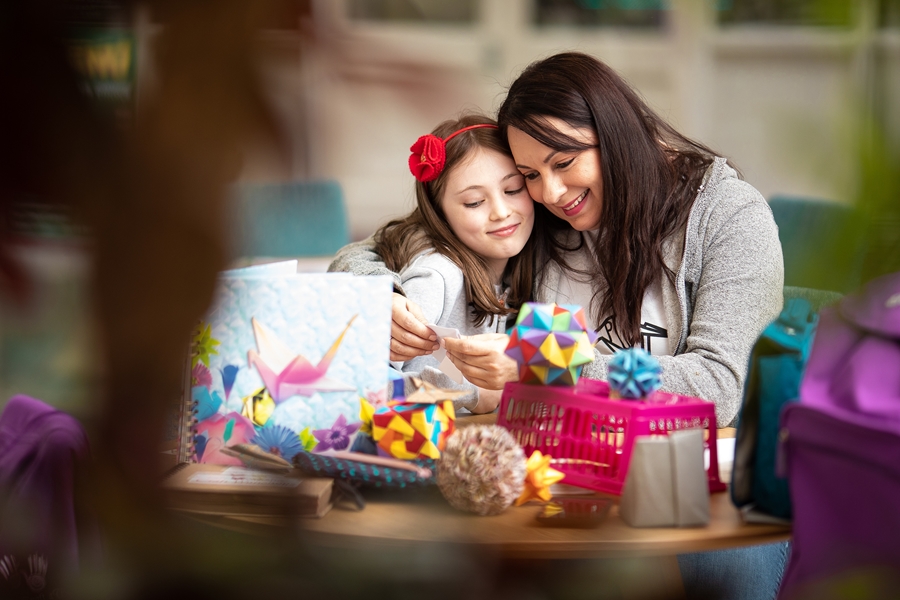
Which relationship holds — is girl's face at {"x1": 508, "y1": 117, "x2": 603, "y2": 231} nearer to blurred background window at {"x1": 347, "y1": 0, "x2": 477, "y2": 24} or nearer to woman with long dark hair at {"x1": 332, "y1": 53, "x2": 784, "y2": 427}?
woman with long dark hair at {"x1": 332, "y1": 53, "x2": 784, "y2": 427}

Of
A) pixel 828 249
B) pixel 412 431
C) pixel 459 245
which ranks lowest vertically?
pixel 412 431

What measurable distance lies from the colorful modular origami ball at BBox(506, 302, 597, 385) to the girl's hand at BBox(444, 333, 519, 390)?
0.77ft

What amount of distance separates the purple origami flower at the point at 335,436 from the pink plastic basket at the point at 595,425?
0.23 m

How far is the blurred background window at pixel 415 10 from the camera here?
0.68 ft

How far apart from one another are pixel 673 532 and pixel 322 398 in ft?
1.64

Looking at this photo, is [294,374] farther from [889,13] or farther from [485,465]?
[889,13]

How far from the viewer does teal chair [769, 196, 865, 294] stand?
0.26 metres

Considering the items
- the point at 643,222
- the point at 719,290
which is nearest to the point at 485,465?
the point at 719,290

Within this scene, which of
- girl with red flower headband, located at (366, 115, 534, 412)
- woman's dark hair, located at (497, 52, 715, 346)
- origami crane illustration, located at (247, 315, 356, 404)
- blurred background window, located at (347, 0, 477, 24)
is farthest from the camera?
girl with red flower headband, located at (366, 115, 534, 412)

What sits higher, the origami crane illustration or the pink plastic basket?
the origami crane illustration

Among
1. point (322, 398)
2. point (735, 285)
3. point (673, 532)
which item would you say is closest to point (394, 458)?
point (322, 398)

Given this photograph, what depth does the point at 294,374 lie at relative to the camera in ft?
3.67

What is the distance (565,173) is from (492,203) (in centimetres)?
21

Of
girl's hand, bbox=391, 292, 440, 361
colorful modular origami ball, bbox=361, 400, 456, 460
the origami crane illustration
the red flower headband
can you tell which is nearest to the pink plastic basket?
colorful modular origami ball, bbox=361, 400, 456, 460
